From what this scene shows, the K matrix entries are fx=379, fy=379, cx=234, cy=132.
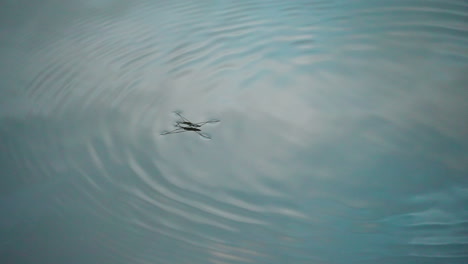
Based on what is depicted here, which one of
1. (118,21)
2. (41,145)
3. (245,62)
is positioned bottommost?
(41,145)

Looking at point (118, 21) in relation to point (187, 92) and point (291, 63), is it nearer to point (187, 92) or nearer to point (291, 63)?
point (187, 92)

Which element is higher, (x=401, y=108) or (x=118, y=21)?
(x=118, y=21)

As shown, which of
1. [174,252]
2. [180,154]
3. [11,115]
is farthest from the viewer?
[11,115]

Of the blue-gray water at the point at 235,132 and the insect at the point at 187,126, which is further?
the insect at the point at 187,126

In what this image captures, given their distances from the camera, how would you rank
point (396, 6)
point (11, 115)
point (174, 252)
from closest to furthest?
1. point (174, 252)
2. point (11, 115)
3. point (396, 6)

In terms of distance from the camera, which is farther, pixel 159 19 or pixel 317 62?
pixel 159 19

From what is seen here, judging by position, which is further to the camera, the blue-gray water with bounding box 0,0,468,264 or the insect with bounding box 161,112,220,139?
the insect with bounding box 161,112,220,139

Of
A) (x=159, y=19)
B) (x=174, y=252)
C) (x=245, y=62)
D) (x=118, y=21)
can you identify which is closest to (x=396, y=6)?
(x=245, y=62)
